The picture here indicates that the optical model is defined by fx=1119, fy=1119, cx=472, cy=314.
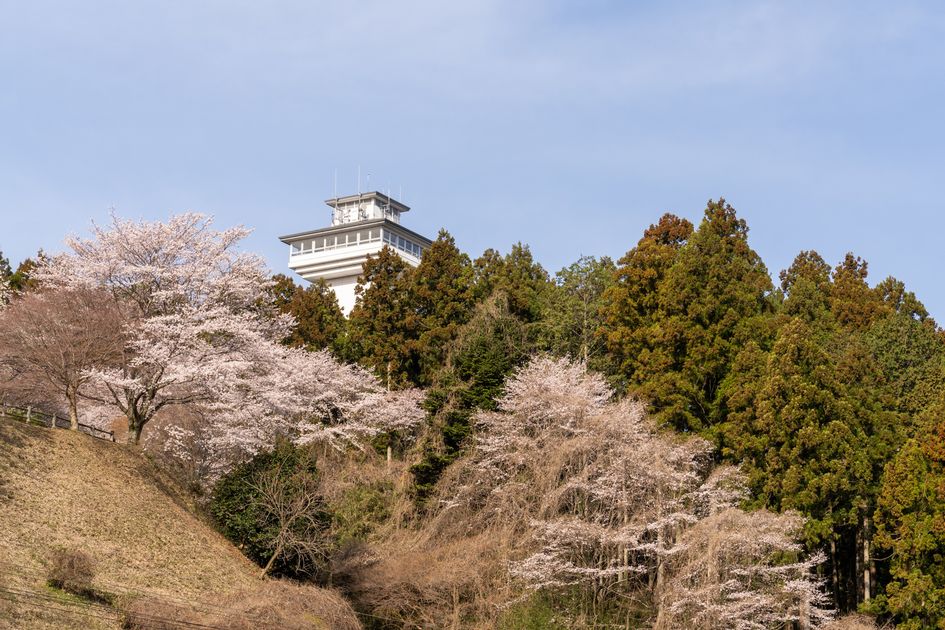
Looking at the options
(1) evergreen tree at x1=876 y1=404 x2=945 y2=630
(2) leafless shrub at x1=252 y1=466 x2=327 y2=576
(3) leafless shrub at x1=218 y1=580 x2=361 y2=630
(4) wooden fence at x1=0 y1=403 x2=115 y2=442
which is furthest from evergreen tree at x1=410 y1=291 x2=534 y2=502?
(1) evergreen tree at x1=876 y1=404 x2=945 y2=630

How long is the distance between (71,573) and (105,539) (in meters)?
3.19

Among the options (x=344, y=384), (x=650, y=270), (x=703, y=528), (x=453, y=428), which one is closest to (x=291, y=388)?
(x=344, y=384)

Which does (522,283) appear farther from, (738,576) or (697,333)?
(738,576)

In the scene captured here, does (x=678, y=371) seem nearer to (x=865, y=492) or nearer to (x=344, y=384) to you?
(x=865, y=492)

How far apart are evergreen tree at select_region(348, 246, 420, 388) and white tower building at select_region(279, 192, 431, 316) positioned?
15.7 metres

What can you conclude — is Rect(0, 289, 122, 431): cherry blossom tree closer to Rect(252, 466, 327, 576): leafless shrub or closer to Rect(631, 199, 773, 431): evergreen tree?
Rect(252, 466, 327, 576): leafless shrub

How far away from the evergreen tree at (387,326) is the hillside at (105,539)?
899 centimetres

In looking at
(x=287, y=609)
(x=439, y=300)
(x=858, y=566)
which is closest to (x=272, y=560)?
(x=287, y=609)

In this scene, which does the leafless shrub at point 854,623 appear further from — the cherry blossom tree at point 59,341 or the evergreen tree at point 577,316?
the cherry blossom tree at point 59,341

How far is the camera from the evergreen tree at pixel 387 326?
125 ft

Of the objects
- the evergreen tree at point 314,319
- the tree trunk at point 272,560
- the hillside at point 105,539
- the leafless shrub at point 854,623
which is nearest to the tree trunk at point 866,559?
the leafless shrub at point 854,623

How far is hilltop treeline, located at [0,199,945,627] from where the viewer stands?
92.1 feet

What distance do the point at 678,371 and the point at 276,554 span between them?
1245 centimetres

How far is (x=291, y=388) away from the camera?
116ft
